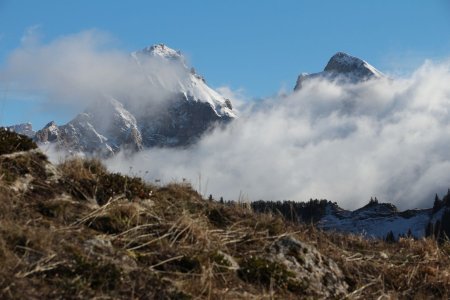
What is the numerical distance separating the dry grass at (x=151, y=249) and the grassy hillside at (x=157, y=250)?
2 cm

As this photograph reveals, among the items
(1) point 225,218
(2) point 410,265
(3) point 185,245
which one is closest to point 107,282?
(3) point 185,245

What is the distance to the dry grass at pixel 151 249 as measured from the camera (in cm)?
650

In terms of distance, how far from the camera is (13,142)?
9.33 meters

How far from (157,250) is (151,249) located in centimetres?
8

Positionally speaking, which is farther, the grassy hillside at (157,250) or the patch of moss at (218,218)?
the patch of moss at (218,218)

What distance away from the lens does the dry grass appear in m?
6.50

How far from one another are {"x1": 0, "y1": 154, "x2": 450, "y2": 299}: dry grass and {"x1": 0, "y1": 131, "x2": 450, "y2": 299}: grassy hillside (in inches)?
0.6

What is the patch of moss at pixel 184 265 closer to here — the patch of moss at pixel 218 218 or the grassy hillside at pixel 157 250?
the grassy hillside at pixel 157 250

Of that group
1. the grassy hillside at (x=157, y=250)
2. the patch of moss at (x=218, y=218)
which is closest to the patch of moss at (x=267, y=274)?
the grassy hillside at (x=157, y=250)

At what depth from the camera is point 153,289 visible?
6.64 meters

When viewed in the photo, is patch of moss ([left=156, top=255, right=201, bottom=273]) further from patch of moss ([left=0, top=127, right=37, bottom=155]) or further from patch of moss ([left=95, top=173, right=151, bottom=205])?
patch of moss ([left=0, top=127, right=37, bottom=155])

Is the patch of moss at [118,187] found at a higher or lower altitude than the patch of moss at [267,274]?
higher

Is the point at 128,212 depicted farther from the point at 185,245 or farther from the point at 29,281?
the point at 29,281

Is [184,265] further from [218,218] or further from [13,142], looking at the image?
[13,142]
